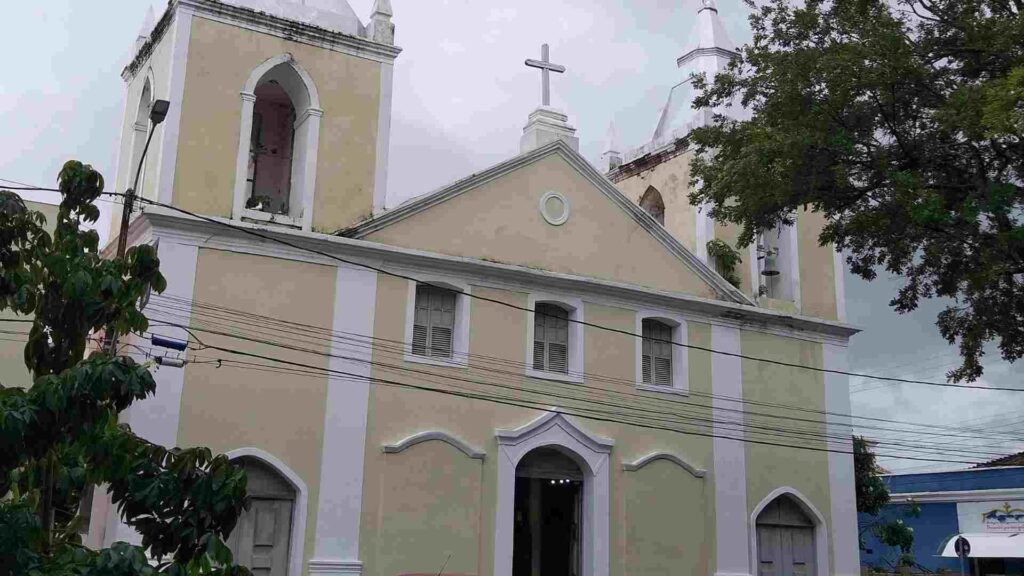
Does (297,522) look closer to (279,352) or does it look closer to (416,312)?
(279,352)

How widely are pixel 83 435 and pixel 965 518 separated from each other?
1211 inches

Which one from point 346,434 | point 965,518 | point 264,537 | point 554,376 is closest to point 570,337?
point 554,376

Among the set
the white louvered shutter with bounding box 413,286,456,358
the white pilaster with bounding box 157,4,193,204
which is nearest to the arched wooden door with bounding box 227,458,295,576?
the white louvered shutter with bounding box 413,286,456,358

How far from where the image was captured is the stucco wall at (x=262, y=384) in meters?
15.5

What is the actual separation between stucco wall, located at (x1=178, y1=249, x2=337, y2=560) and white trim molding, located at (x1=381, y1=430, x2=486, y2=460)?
114 cm

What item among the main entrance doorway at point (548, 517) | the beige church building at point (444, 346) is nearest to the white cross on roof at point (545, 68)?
the beige church building at point (444, 346)

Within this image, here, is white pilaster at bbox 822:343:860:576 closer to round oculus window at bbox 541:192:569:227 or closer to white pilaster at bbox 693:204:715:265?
white pilaster at bbox 693:204:715:265

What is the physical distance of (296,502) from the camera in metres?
16.0

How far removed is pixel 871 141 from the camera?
14344 millimetres

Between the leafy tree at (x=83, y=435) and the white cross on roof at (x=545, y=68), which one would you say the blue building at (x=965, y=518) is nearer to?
the white cross on roof at (x=545, y=68)

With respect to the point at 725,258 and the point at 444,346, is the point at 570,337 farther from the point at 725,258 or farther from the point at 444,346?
the point at 725,258

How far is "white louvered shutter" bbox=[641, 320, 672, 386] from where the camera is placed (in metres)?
19.6

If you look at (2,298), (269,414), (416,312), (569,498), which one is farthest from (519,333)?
(2,298)

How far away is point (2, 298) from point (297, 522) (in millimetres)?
8151
